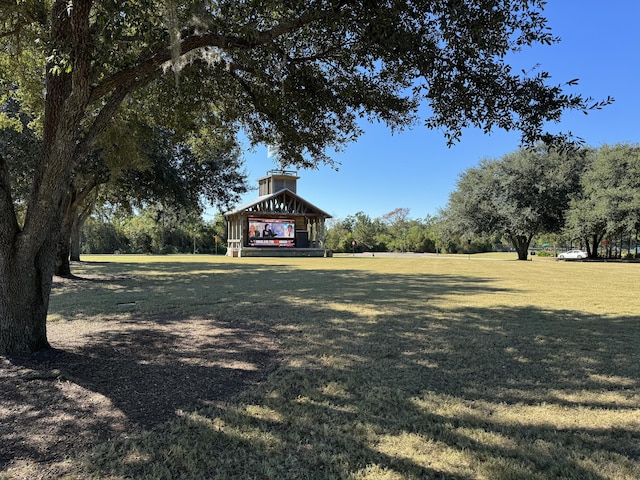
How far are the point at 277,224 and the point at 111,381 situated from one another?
121ft

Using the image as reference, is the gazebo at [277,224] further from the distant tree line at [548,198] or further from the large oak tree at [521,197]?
the large oak tree at [521,197]

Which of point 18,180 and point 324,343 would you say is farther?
point 18,180

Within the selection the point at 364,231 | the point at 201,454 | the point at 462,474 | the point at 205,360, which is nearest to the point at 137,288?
the point at 205,360

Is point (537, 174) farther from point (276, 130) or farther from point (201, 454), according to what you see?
point (201, 454)

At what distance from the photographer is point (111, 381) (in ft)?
Answer: 12.4

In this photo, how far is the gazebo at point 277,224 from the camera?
130 ft

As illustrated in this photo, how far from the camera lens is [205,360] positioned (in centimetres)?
449

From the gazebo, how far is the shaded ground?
111 feet

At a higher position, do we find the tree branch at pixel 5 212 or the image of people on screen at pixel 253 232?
the image of people on screen at pixel 253 232

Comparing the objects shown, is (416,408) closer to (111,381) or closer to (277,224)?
(111,381)

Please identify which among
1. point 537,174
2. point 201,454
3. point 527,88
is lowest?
point 201,454

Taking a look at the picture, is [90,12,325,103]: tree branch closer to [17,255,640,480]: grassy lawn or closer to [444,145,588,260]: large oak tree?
[17,255,640,480]: grassy lawn

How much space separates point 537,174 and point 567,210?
12.3 ft

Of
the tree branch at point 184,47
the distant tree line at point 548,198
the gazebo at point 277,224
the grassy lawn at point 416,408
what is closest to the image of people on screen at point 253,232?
the gazebo at point 277,224
